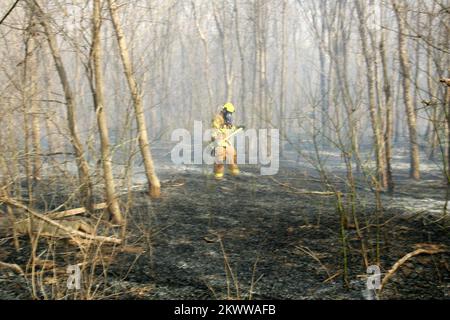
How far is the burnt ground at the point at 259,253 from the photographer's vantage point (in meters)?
4.46

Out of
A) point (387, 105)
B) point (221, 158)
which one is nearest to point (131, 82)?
point (221, 158)

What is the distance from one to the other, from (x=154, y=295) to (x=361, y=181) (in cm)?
873

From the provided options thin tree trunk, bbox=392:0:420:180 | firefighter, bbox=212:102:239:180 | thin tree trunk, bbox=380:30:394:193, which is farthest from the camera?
firefighter, bbox=212:102:239:180

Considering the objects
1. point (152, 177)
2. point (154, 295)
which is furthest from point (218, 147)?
point (154, 295)

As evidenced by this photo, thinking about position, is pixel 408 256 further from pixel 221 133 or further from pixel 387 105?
pixel 221 133

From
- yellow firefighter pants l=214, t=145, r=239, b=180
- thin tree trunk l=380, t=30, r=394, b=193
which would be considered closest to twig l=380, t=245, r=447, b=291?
thin tree trunk l=380, t=30, r=394, b=193

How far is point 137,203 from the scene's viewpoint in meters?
8.38

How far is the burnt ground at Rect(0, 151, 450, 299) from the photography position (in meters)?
4.46

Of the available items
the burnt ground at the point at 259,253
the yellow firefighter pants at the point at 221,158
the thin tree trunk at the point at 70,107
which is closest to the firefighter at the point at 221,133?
the yellow firefighter pants at the point at 221,158

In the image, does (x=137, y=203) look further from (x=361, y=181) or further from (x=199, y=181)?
(x=361, y=181)

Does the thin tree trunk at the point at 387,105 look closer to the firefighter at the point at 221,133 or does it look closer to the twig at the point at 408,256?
the twig at the point at 408,256

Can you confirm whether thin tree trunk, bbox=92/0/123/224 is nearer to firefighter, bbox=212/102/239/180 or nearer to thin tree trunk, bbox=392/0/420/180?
firefighter, bbox=212/102/239/180

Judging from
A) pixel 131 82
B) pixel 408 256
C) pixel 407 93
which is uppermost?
pixel 407 93

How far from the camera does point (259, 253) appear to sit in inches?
220
